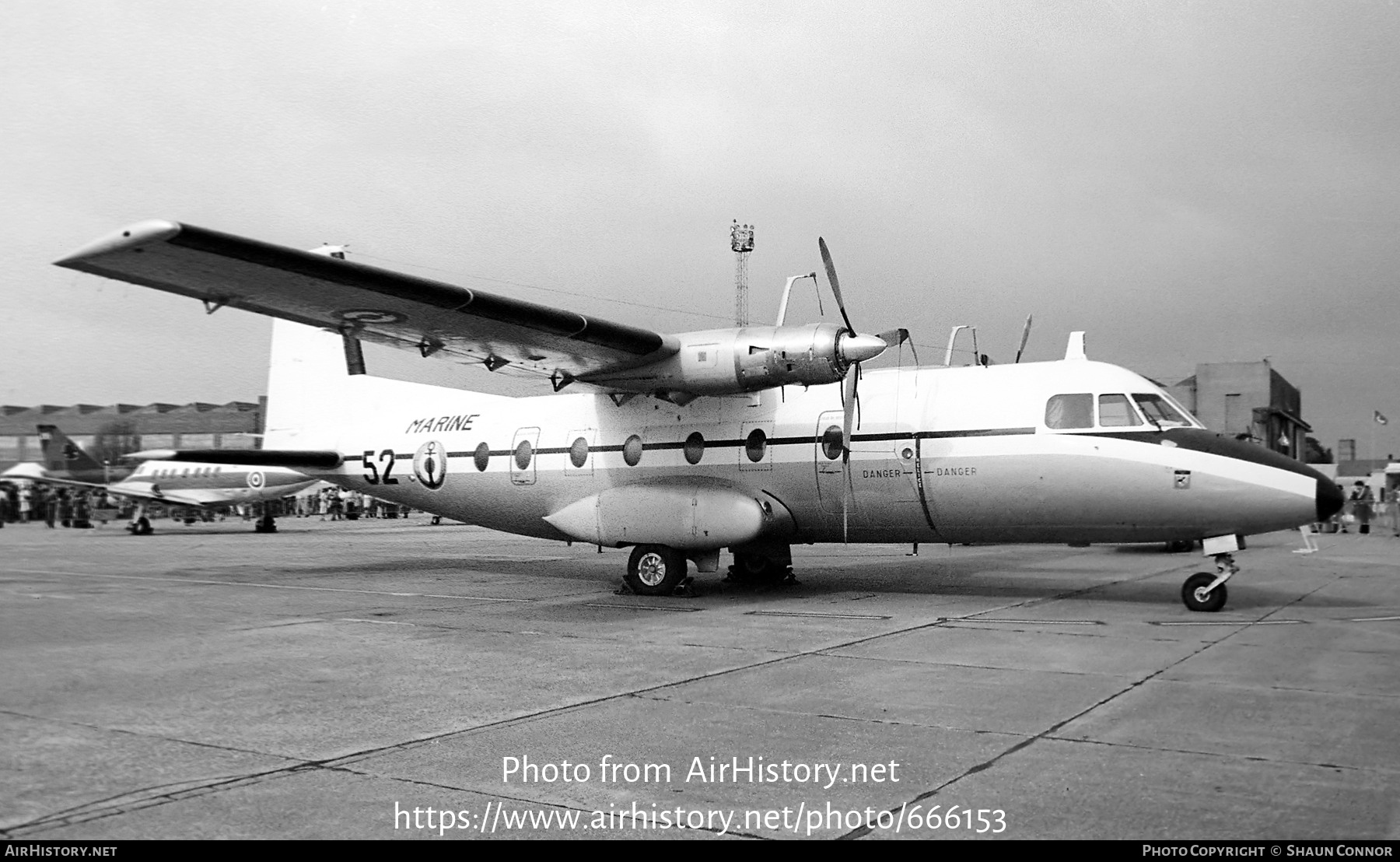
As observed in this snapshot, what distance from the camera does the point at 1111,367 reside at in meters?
12.4

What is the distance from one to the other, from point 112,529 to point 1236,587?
4186cm

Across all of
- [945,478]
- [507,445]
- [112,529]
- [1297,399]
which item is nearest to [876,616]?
[945,478]

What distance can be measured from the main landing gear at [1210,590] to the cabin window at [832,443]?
441 centimetres

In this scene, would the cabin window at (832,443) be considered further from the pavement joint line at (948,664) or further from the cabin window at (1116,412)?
the pavement joint line at (948,664)

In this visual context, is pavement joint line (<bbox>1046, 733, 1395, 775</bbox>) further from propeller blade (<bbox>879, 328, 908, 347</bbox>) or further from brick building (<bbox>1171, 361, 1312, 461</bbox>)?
brick building (<bbox>1171, 361, 1312, 461</bbox>)

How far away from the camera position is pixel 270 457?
59.2 ft

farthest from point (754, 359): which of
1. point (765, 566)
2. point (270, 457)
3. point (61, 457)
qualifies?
point (61, 457)

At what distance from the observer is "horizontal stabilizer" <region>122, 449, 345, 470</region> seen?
58.0 ft

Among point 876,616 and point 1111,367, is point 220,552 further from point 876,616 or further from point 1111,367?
point 1111,367

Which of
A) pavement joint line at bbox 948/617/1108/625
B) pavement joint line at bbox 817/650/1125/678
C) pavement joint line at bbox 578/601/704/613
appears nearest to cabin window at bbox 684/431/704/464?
pavement joint line at bbox 578/601/704/613

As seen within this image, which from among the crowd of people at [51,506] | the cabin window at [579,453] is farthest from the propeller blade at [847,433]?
the crowd of people at [51,506]

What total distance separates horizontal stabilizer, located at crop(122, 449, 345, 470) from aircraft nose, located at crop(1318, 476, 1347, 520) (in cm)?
1508

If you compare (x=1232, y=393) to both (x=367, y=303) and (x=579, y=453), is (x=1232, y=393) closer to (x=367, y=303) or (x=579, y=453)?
(x=579, y=453)

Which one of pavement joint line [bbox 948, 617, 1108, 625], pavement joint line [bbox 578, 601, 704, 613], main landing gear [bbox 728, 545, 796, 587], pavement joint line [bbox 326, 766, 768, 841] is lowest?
pavement joint line [bbox 578, 601, 704, 613]
